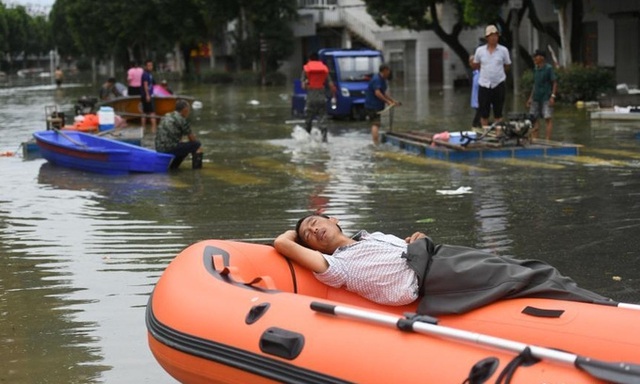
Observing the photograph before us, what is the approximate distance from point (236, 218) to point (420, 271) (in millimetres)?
5691

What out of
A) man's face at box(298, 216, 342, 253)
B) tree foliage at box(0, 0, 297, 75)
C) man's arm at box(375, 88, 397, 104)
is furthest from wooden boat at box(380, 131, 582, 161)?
tree foliage at box(0, 0, 297, 75)

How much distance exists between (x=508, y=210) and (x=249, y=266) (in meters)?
5.70

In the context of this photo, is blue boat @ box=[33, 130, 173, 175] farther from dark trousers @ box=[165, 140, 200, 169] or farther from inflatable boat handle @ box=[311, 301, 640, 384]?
inflatable boat handle @ box=[311, 301, 640, 384]

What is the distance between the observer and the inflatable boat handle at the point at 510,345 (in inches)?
169

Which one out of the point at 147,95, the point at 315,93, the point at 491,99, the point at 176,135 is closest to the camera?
the point at 176,135

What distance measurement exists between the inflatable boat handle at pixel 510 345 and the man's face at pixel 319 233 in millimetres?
1230

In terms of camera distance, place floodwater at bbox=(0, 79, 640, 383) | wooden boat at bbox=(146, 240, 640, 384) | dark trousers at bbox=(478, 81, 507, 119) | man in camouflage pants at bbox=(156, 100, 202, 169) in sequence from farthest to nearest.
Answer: dark trousers at bbox=(478, 81, 507, 119)
man in camouflage pants at bbox=(156, 100, 202, 169)
floodwater at bbox=(0, 79, 640, 383)
wooden boat at bbox=(146, 240, 640, 384)

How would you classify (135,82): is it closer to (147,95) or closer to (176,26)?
(147,95)

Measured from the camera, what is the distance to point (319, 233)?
652cm

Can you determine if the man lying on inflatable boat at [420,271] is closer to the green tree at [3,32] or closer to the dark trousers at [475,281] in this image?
the dark trousers at [475,281]

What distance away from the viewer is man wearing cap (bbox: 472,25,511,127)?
53.7 ft

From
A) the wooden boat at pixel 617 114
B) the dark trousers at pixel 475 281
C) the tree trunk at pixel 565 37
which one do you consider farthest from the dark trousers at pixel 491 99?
the tree trunk at pixel 565 37

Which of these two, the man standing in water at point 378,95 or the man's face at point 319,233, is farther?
the man standing in water at point 378,95

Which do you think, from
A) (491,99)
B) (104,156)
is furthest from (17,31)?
(491,99)
